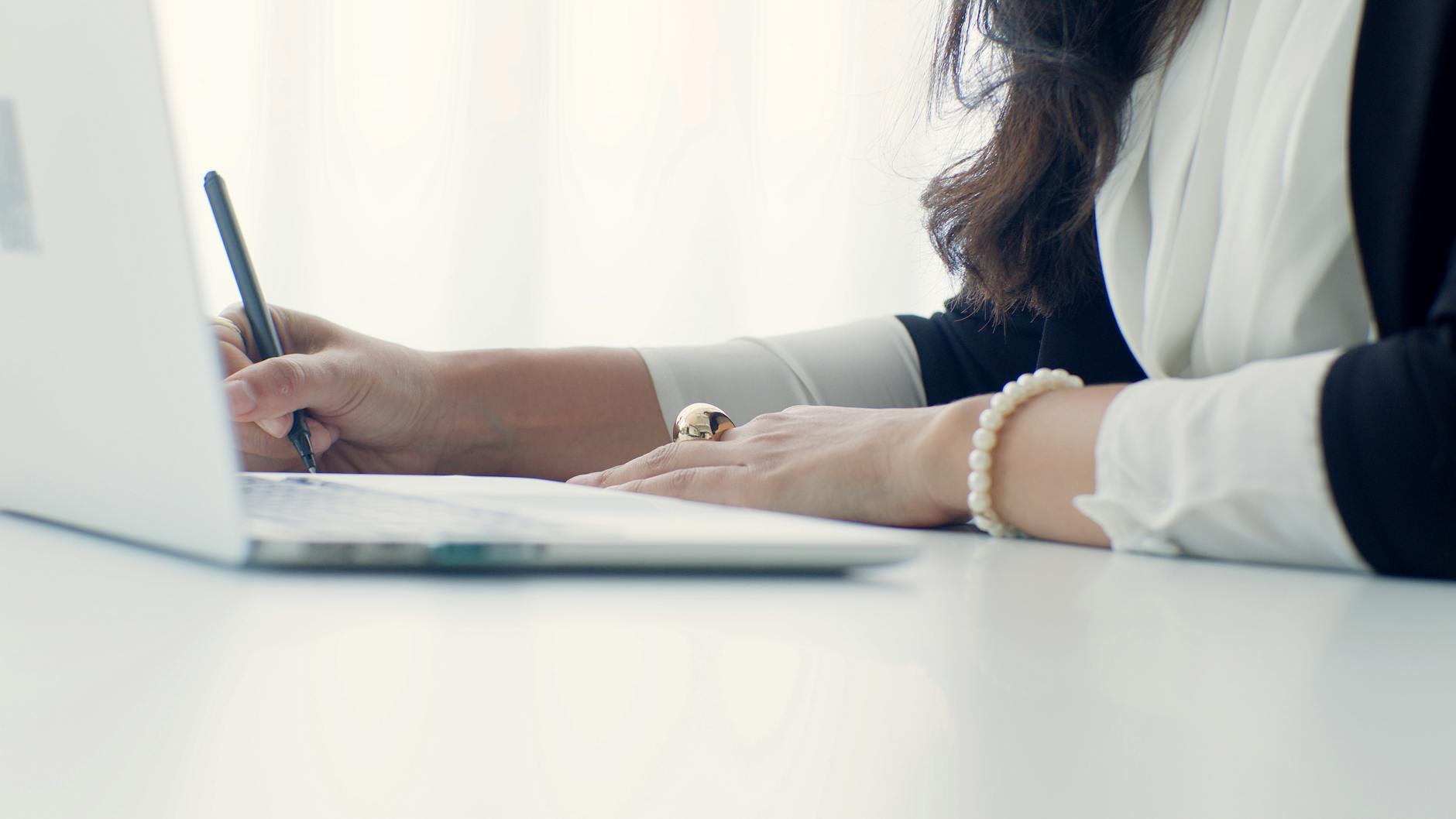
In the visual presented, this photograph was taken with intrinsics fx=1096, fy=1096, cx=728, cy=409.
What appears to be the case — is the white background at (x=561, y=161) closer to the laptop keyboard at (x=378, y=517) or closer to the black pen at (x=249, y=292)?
the black pen at (x=249, y=292)

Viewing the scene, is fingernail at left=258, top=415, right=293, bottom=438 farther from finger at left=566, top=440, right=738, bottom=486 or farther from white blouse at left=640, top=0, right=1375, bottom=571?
white blouse at left=640, top=0, right=1375, bottom=571

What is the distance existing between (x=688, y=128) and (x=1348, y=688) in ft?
6.16

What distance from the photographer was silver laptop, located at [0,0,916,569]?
0.23m

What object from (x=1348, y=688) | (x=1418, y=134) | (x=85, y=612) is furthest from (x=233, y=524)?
(x=1418, y=134)

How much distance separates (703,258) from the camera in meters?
2.01

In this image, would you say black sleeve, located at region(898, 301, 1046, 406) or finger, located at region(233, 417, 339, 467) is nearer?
finger, located at region(233, 417, 339, 467)

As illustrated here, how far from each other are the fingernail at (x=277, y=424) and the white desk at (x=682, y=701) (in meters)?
0.39

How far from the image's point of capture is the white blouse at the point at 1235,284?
1.31 feet

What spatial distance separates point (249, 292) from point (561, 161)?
4.24ft

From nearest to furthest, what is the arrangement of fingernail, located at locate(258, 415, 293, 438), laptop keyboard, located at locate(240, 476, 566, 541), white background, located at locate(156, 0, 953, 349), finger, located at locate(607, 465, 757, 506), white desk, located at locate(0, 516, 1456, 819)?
white desk, located at locate(0, 516, 1456, 819) → laptop keyboard, located at locate(240, 476, 566, 541) → finger, located at locate(607, 465, 757, 506) → fingernail, located at locate(258, 415, 293, 438) → white background, located at locate(156, 0, 953, 349)

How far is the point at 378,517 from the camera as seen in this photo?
1.06ft

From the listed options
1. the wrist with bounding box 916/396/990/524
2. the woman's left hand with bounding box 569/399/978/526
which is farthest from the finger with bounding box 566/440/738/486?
the wrist with bounding box 916/396/990/524

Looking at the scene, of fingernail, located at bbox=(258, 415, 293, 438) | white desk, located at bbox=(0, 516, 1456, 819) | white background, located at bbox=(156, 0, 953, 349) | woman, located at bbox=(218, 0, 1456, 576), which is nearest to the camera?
white desk, located at bbox=(0, 516, 1456, 819)

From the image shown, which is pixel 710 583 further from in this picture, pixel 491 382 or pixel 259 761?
pixel 491 382
